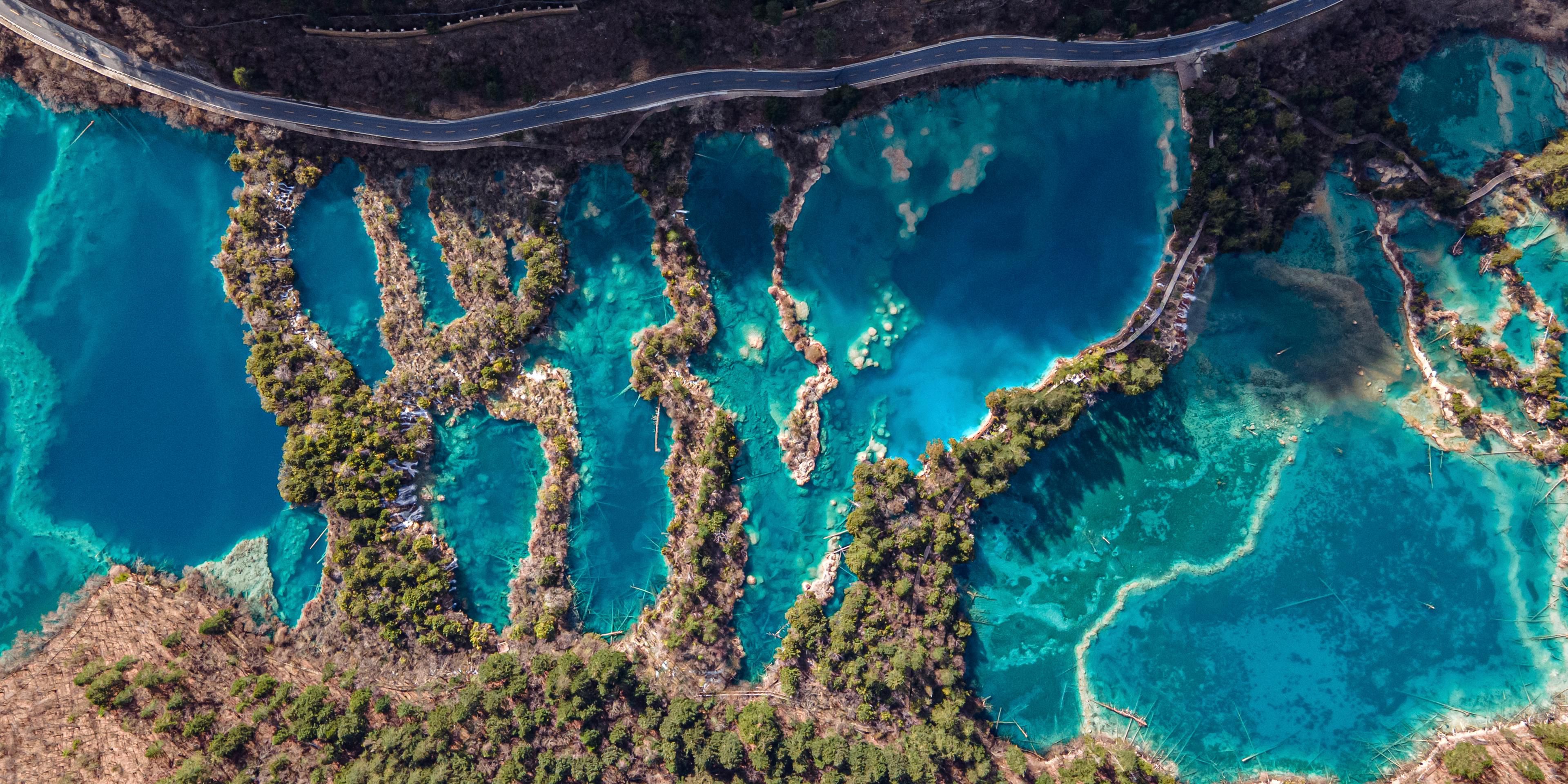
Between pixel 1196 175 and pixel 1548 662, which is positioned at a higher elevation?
pixel 1196 175

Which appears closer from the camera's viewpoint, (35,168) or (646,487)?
(35,168)

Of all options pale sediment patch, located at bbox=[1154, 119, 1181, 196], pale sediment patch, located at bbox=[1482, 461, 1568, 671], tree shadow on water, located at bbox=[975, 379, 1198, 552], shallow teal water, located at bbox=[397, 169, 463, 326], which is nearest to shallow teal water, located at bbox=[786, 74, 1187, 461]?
pale sediment patch, located at bbox=[1154, 119, 1181, 196]

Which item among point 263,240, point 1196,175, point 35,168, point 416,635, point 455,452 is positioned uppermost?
point 35,168

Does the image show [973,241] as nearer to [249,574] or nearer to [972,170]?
[972,170]

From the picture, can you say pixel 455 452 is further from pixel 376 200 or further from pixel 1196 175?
pixel 1196 175

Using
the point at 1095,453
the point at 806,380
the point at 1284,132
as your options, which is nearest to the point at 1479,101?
the point at 1284,132

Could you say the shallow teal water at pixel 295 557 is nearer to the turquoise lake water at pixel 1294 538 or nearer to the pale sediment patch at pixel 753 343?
the pale sediment patch at pixel 753 343

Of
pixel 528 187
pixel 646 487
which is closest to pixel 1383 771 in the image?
pixel 646 487
